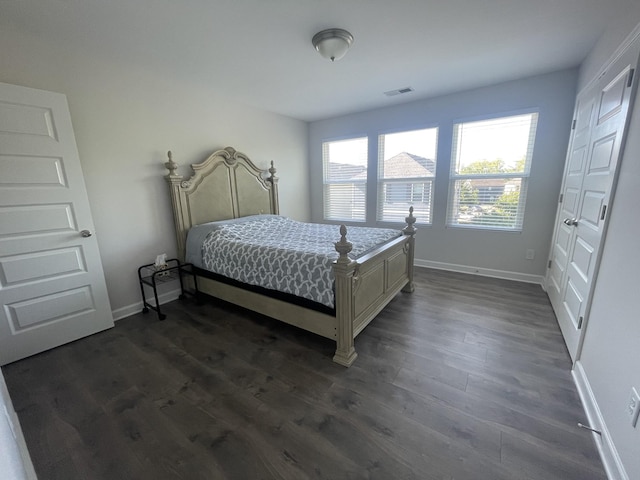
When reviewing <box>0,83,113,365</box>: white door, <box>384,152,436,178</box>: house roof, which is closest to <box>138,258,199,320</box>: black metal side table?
<box>0,83,113,365</box>: white door

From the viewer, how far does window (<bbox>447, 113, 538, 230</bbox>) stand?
10.7 feet

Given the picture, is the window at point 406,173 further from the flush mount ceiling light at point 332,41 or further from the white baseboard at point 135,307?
the white baseboard at point 135,307

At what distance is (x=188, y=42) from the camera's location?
2193mm

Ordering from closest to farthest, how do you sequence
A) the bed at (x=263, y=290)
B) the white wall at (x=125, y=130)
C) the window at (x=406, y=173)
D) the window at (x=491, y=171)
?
the bed at (x=263, y=290), the white wall at (x=125, y=130), the window at (x=491, y=171), the window at (x=406, y=173)

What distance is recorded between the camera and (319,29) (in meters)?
2.03

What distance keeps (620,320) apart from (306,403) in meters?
1.77

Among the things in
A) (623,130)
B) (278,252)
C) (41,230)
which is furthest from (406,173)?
(41,230)

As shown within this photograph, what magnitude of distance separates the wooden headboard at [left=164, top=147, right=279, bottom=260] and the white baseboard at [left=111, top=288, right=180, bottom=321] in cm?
46

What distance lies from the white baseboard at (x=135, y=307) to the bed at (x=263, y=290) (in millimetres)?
401

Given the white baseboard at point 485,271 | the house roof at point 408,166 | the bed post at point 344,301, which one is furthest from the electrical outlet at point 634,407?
the house roof at point 408,166

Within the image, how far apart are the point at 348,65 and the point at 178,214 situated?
2.46 m

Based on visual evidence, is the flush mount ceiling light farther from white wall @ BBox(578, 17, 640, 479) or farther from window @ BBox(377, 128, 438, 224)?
window @ BBox(377, 128, 438, 224)

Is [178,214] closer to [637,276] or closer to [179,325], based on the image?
[179,325]

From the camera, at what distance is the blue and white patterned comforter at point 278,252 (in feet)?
6.82
